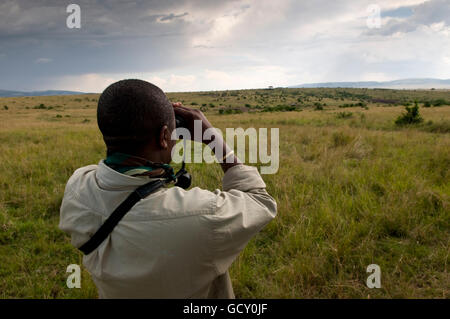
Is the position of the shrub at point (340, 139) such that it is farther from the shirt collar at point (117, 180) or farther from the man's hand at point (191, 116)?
the shirt collar at point (117, 180)

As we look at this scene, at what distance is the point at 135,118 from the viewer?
1.14 meters

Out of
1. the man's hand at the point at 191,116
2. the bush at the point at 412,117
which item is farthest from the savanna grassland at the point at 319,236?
the bush at the point at 412,117

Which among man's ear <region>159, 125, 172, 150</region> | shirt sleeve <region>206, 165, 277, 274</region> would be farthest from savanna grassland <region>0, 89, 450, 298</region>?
man's ear <region>159, 125, 172, 150</region>

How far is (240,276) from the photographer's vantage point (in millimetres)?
2473

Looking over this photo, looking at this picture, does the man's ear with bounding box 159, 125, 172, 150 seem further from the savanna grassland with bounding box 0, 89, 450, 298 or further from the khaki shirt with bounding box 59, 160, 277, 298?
the savanna grassland with bounding box 0, 89, 450, 298

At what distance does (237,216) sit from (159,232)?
31 centimetres

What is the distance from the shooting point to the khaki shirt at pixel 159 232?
1042 mm

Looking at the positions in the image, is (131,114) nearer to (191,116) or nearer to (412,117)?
(191,116)

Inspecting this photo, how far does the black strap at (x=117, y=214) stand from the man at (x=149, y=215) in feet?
0.06

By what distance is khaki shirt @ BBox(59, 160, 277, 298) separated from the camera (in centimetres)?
104

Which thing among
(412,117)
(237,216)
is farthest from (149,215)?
(412,117)

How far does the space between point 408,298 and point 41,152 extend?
25.3 feet
